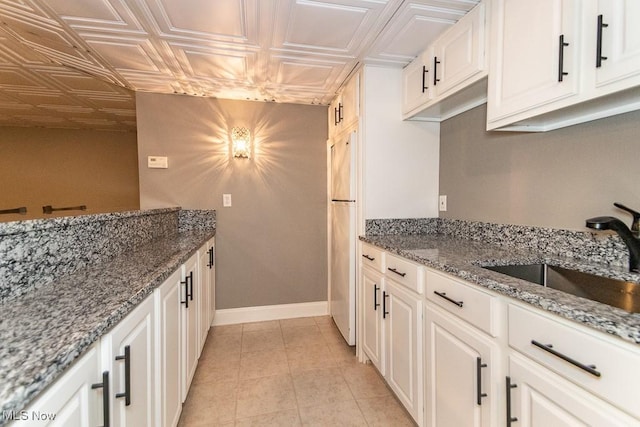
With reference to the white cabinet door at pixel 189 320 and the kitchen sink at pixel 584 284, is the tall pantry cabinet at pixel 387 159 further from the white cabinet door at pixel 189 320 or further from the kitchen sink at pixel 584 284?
the white cabinet door at pixel 189 320

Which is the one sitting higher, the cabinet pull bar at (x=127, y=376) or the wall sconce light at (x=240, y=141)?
the wall sconce light at (x=240, y=141)

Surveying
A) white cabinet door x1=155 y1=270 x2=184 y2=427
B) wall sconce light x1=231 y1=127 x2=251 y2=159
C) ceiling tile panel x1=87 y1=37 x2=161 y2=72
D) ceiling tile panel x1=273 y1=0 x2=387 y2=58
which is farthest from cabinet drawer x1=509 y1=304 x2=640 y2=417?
wall sconce light x1=231 y1=127 x2=251 y2=159

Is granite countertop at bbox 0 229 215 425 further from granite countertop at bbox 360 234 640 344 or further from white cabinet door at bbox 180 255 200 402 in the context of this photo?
granite countertop at bbox 360 234 640 344

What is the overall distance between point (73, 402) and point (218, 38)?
6.10 ft

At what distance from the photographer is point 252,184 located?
114 inches

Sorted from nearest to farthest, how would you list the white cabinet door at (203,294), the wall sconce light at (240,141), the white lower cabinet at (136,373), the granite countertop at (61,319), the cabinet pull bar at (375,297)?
the granite countertop at (61,319)
the white lower cabinet at (136,373)
the cabinet pull bar at (375,297)
the white cabinet door at (203,294)
the wall sconce light at (240,141)

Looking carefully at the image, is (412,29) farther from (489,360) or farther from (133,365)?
(133,365)

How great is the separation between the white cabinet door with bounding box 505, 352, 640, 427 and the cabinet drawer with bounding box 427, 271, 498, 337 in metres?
0.12

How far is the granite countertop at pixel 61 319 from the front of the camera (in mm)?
479

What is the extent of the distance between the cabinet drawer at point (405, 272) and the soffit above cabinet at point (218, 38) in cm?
130

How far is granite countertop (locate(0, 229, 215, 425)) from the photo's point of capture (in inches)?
18.9

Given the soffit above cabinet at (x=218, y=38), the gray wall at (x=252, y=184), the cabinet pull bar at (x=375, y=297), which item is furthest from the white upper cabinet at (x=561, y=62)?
the gray wall at (x=252, y=184)

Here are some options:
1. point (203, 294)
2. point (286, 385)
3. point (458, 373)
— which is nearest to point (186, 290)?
point (203, 294)

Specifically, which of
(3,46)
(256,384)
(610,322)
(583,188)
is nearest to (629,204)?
(583,188)
